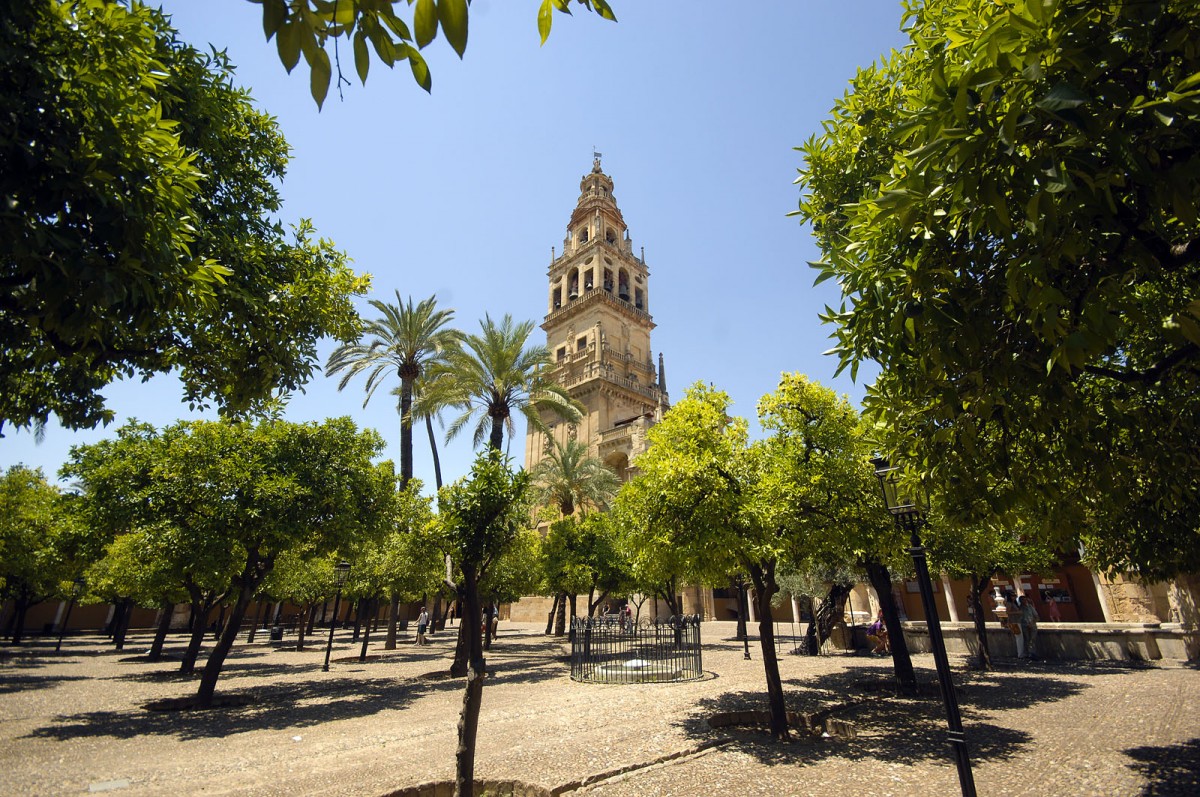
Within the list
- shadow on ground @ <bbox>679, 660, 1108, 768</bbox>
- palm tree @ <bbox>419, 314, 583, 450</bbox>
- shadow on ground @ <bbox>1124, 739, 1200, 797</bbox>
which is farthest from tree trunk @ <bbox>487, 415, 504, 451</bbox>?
shadow on ground @ <bbox>1124, 739, 1200, 797</bbox>

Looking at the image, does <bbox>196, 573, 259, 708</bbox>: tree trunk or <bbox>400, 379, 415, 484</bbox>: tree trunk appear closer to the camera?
<bbox>196, 573, 259, 708</bbox>: tree trunk

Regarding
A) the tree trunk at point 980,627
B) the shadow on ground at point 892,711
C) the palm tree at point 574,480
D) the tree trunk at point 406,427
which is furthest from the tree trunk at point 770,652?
the palm tree at point 574,480

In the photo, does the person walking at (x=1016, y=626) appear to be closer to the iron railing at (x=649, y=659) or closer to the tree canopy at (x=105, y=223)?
the iron railing at (x=649, y=659)

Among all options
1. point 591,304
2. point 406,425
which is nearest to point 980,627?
point 406,425

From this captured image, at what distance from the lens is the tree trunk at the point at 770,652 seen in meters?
8.59

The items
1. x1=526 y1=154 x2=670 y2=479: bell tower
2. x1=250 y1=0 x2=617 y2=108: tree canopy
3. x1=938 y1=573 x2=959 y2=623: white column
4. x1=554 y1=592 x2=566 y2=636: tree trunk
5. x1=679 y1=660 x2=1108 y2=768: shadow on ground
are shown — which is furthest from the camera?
x1=526 y1=154 x2=670 y2=479: bell tower

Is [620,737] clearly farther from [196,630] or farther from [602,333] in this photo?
[602,333]

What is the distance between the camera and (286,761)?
7.70 m

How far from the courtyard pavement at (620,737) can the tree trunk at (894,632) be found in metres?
0.45

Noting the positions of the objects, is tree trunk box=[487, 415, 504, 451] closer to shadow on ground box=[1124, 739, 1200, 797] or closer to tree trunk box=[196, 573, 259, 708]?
tree trunk box=[196, 573, 259, 708]

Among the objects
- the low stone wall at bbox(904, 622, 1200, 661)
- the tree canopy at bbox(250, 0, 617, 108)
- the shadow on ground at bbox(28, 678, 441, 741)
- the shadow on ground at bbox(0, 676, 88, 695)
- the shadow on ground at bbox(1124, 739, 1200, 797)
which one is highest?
the tree canopy at bbox(250, 0, 617, 108)

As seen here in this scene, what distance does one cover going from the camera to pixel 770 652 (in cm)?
877

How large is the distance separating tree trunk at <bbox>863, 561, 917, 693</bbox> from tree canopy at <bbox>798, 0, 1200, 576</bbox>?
7510mm

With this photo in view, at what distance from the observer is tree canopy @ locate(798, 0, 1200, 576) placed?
8.27ft
